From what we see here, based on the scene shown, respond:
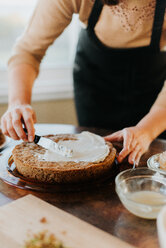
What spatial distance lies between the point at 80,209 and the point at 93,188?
0.39ft

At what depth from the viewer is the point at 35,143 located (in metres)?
1.25

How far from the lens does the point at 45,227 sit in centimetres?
81

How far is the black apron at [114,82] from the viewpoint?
1886 mm

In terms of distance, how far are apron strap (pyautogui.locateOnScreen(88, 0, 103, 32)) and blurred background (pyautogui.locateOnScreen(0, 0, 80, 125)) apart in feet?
4.63

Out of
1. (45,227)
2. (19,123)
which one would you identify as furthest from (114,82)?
(45,227)

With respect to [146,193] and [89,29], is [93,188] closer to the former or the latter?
[146,193]

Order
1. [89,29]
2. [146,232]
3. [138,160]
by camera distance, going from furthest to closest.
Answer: [89,29] → [138,160] → [146,232]

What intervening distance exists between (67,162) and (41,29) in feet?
2.65

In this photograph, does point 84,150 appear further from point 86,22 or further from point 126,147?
point 86,22

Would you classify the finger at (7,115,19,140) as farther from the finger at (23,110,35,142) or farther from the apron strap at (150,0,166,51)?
the apron strap at (150,0,166,51)

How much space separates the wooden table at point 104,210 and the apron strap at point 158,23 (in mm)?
860

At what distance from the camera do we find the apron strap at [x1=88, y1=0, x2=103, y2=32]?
1.44m

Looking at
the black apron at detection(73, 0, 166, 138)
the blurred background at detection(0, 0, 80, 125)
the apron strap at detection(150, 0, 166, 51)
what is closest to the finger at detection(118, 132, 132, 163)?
the apron strap at detection(150, 0, 166, 51)

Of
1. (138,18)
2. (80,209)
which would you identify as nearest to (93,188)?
(80,209)
